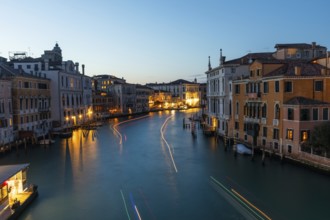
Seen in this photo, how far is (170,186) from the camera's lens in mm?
17781

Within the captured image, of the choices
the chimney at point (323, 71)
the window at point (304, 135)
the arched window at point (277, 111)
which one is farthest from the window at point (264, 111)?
the chimney at point (323, 71)

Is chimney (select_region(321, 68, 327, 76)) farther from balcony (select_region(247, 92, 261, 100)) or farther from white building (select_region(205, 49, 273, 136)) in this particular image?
white building (select_region(205, 49, 273, 136))

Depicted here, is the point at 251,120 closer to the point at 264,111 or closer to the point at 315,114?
the point at 264,111

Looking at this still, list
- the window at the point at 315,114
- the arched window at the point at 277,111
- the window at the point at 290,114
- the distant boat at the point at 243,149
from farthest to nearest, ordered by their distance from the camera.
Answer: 1. the distant boat at the point at 243,149
2. the arched window at the point at 277,111
3. the window at the point at 290,114
4. the window at the point at 315,114

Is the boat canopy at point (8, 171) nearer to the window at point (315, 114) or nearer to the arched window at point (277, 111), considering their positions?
the arched window at point (277, 111)

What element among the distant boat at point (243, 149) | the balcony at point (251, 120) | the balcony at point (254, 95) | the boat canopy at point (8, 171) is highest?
the balcony at point (254, 95)

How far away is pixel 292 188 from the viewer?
16.8 metres

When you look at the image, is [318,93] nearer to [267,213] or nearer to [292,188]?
[292,188]

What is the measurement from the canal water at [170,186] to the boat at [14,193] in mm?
422

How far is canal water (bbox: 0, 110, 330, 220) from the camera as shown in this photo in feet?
46.1

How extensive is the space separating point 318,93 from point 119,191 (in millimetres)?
15602

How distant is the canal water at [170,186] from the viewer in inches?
553

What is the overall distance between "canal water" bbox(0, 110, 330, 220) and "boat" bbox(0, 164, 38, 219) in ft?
1.38

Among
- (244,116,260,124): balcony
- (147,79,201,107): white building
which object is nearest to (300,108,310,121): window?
(244,116,260,124): balcony
